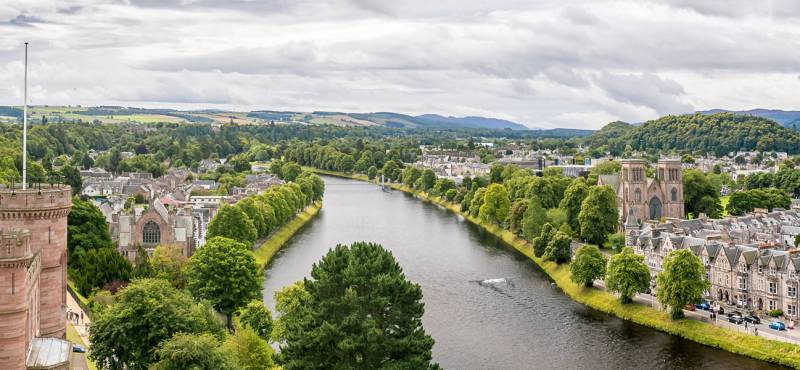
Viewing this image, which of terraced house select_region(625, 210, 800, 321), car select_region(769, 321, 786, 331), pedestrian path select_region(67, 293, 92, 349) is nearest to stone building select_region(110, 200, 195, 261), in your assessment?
pedestrian path select_region(67, 293, 92, 349)

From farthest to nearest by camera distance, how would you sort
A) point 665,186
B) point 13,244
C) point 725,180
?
point 725,180 → point 665,186 → point 13,244

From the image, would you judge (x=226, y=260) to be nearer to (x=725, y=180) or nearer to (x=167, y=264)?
(x=167, y=264)

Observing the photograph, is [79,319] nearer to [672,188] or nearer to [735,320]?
[735,320]

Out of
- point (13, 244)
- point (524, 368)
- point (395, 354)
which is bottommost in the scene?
point (524, 368)

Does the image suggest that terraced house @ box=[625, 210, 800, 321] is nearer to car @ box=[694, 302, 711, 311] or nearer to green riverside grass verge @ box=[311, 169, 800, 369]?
car @ box=[694, 302, 711, 311]

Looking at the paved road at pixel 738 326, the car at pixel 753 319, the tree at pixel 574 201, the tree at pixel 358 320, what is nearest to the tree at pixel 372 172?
the tree at pixel 574 201

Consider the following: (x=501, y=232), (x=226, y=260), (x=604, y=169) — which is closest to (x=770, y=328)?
(x=226, y=260)

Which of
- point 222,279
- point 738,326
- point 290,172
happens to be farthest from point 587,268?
point 290,172
